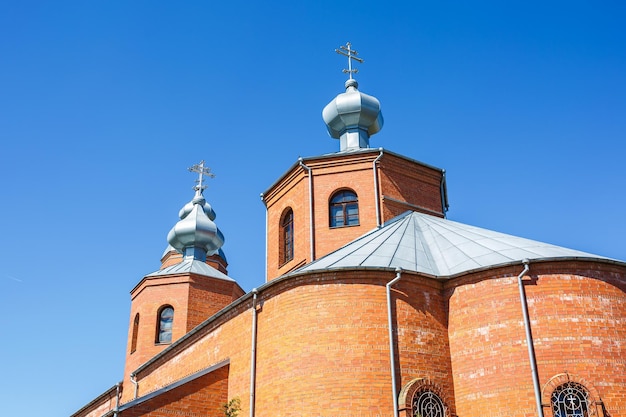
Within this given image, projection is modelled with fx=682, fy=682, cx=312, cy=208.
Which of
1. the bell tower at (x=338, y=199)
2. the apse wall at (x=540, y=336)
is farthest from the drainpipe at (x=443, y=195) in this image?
the apse wall at (x=540, y=336)

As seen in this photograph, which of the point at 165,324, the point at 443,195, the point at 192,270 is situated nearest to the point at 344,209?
the point at 443,195

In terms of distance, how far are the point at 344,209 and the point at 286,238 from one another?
1878mm

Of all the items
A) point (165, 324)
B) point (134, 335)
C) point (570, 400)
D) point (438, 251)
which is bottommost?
point (570, 400)

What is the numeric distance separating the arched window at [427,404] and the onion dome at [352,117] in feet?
28.6

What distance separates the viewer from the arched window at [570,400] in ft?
34.2

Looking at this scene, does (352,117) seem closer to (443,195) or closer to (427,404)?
(443,195)

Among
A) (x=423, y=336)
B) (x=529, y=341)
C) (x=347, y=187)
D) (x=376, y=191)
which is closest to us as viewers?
(x=529, y=341)

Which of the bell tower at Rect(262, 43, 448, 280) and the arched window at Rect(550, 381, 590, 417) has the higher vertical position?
the bell tower at Rect(262, 43, 448, 280)

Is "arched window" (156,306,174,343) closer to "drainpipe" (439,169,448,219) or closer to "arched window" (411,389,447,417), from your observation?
"drainpipe" (439,169,448,219)

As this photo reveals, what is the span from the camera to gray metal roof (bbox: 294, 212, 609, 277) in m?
12.1

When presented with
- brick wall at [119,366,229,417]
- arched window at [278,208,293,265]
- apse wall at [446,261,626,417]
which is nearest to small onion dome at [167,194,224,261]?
arched window at [278,208,293,265]

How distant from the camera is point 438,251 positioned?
13.2m

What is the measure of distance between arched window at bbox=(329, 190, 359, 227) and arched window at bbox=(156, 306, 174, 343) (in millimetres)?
8070

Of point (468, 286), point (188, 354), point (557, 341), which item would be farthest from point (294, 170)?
point (557, 341)
